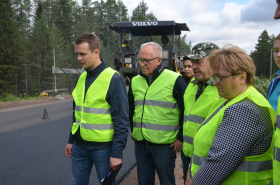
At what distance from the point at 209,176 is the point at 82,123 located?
141 cm

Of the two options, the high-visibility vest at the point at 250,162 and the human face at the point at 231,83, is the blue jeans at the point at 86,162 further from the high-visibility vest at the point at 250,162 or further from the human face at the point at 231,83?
the human face at the point at 231,83

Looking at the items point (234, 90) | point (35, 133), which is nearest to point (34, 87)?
point (35, 133)

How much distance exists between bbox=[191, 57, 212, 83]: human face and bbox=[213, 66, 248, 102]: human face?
3.10 feet

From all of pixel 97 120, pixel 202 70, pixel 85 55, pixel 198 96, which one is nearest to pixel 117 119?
pixel 97 120

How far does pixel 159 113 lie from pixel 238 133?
1.43 meters

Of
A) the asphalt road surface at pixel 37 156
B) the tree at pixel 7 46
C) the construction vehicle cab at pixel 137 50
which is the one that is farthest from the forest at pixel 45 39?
the asphalt road surface at pixel 37 156

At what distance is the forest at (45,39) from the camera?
32750 mm

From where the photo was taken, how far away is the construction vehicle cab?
32.8 ft

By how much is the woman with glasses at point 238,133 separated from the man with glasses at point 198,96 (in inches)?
30.9

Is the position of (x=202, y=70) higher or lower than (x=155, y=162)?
higher

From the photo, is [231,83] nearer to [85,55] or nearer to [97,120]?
[97,120]

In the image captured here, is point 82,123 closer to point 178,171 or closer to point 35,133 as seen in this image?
point 178,171

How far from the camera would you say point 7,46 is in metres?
33.1

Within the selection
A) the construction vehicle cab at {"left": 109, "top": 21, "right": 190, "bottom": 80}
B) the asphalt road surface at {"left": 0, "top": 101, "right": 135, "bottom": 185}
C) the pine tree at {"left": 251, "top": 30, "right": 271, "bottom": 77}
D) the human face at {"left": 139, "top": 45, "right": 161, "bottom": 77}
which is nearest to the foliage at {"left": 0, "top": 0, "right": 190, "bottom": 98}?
the construction vehicle cab at {"left": 109, "top": 21, "right": 190, "bottom": 80}
